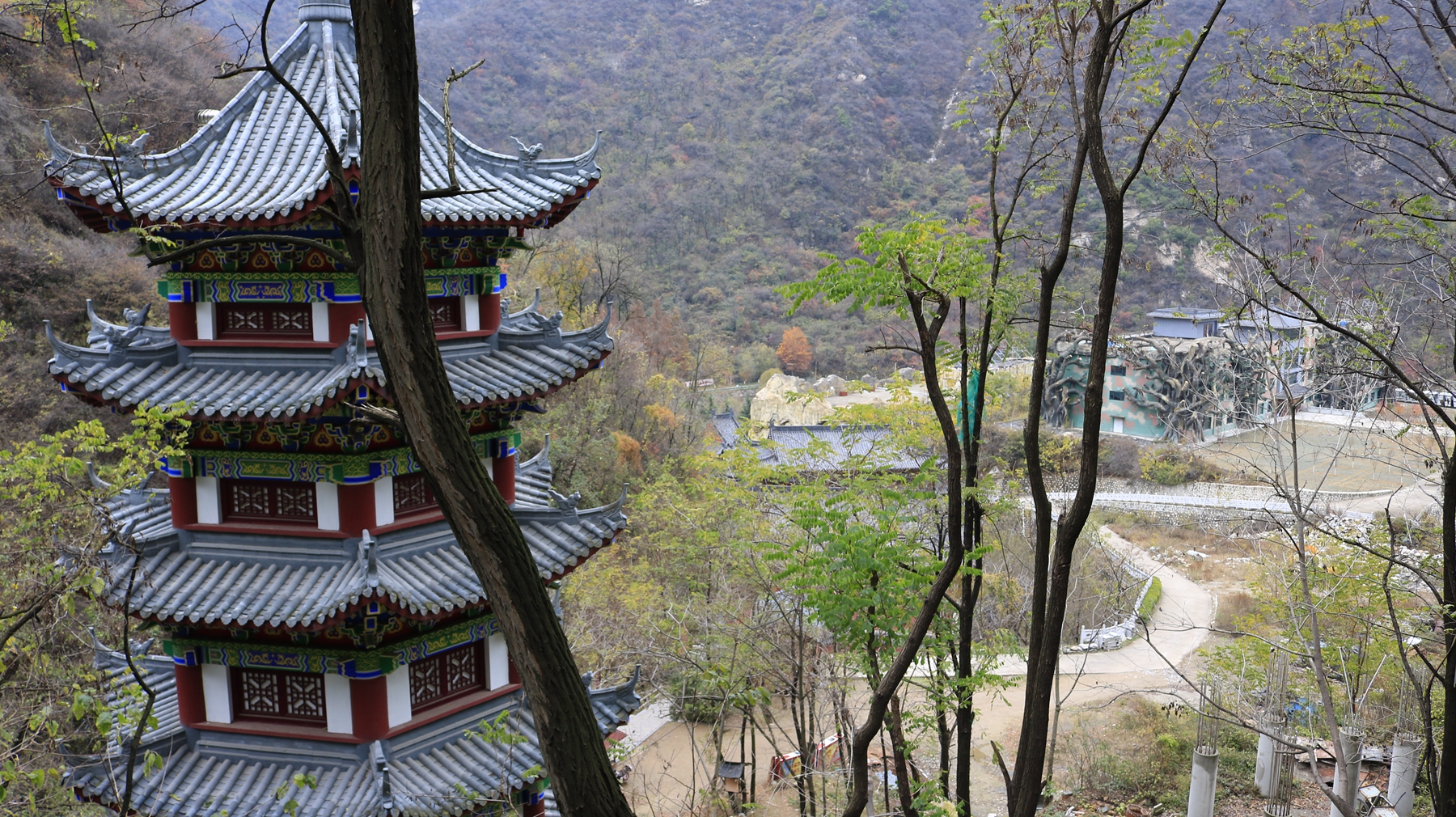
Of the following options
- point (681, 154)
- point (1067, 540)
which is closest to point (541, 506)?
point (1067, 540)

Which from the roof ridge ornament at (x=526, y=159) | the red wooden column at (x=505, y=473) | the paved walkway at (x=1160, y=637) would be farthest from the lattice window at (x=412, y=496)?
the paved walkway at (x=1160, y=637)

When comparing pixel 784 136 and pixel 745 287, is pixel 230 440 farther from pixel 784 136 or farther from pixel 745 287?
pixel 784 136

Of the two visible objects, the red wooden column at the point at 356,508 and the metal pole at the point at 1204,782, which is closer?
the red wooden column at the point at 356,508

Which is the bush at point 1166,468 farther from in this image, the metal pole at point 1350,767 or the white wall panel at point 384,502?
the white wall panel at point 384,502

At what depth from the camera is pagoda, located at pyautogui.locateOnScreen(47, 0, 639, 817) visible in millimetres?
7301

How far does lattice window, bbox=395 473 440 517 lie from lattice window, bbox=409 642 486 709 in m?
1.28

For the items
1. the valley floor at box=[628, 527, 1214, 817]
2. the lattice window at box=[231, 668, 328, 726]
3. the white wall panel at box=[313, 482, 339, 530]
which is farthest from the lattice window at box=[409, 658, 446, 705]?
the valley floor at box=[628, 527, 1214, 817]

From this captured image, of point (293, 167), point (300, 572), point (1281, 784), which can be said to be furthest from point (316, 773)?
point (1281, 784)

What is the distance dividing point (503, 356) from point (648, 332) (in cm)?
3079

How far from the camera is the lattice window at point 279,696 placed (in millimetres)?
7883

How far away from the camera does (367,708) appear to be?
25.3 feet

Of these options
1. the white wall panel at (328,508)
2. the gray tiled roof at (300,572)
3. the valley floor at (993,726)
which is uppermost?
the white wall panel at (328,508)

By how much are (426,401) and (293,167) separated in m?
5.59

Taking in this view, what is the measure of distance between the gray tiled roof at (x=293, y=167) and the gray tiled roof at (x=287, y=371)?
1056mm
